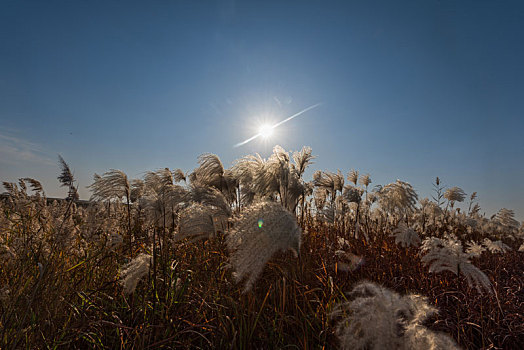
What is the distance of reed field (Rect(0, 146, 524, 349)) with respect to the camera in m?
1.64

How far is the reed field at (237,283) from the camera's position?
164cm

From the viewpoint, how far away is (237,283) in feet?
8.71

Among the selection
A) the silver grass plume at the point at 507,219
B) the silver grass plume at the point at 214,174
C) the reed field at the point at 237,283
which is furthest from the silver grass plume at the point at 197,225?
the silver grass plume at the point at 507,219

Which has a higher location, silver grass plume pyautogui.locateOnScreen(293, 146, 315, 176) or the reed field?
silver grass plume pyautogui.locateOnScreen(293, 146, 315, 176)

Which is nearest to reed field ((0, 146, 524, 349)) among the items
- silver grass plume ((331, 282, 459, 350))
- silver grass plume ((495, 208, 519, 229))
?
silver grass plume ((331, 282, 459, 350))

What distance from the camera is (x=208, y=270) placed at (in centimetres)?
307

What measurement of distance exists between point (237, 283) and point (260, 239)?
1202mm

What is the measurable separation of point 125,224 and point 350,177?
6.14 m

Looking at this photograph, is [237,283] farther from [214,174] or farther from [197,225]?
[214,174]

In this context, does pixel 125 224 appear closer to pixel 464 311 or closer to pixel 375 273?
pixel 375 273

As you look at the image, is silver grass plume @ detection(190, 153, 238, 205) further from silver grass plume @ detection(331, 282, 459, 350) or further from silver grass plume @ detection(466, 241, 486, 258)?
silver grass plume @ detection(331, 282, 459, 350)

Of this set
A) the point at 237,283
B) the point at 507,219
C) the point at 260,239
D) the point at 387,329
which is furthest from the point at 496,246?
the point at 507,219

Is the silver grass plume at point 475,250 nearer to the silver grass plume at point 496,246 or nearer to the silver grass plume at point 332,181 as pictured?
the silver grass plume at point 496,246

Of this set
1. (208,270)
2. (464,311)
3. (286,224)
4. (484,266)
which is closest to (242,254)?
(286,224)
